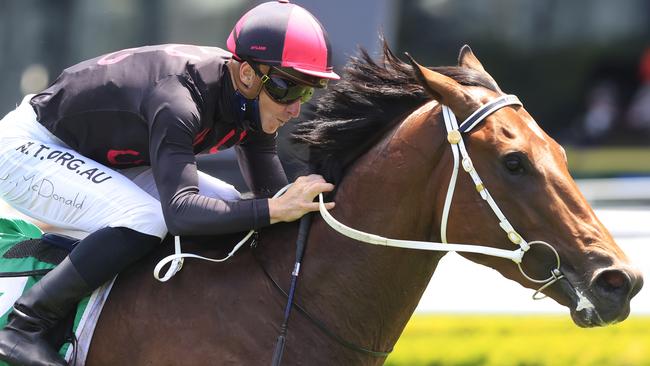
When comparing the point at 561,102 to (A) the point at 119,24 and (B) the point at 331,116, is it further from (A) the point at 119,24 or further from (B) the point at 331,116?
(B) the point at 331,116

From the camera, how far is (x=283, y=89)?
384cm

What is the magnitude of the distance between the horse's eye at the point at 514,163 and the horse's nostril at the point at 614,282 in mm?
422

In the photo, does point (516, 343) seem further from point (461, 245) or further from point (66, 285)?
point (66, 285)

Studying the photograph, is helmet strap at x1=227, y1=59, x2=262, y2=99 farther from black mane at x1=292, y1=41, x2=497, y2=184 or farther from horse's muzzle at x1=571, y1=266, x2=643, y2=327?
horse's muzzle at x1=571, y1=266, x2=643, y2=327

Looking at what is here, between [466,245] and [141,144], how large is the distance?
1200 mm

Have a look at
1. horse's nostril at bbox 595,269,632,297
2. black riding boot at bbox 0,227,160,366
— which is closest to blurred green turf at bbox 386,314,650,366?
black riding boot at bbox 0,227,160,366

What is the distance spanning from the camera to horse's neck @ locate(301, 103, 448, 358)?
12.1 feet

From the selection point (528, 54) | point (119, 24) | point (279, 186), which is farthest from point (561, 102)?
point (279, 186)

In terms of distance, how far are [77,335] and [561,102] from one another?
7.73 m

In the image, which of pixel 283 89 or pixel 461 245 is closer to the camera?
pixel 461 245

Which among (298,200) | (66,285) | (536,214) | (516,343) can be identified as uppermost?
(536,214)

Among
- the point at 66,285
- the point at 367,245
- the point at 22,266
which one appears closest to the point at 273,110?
the point at 367,245

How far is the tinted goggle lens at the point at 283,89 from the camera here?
151 inches

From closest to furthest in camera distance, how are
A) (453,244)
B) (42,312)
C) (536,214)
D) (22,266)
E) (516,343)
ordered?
1. (536,214)
2. (453,244)
3. (42,312)
4. (22,266)
5. (516,343)
